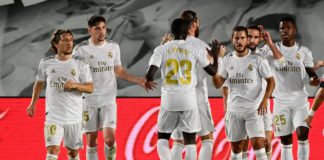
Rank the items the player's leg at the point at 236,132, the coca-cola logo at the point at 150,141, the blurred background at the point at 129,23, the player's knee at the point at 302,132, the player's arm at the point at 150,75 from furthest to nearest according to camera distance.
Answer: the blurred background at the point at 129,23 < the coca-cola logo at the point at 150,141 < the player's knee at the point at 302,132 < the player's leg at the point at 236,132 < the player's arm at the point at 150,75

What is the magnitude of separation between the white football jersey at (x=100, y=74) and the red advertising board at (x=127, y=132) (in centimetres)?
242

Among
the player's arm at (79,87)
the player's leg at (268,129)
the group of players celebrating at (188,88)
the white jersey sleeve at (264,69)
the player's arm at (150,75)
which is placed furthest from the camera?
the player's leg at (268,129)

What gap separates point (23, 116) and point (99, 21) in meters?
3.45

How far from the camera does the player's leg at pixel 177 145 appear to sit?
944 centimetres

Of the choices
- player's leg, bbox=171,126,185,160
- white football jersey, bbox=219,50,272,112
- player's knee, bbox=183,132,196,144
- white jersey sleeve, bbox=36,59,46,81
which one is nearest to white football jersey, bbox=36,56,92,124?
white jersey sleeve, bbox=36,59,46,81

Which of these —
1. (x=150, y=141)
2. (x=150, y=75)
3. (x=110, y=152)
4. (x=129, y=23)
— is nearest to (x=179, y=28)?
(x=150, y=75)

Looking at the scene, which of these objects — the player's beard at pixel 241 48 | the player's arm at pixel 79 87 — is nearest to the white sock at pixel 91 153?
the player's arm at pixel 79 87

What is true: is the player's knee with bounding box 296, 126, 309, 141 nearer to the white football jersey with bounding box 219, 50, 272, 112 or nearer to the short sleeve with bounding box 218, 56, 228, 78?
the white football jersey with bounding box 219, 50, 272, 112

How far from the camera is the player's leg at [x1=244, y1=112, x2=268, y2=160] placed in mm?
9727

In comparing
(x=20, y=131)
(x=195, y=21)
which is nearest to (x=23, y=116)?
(x=20, y=131)

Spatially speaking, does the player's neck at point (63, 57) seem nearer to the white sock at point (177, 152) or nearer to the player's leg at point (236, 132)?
the white sock at point (177, 152)

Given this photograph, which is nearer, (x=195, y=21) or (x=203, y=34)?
(x=195, y=21)

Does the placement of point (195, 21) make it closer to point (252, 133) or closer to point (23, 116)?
point (252, 133)

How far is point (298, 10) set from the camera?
44.6ft
